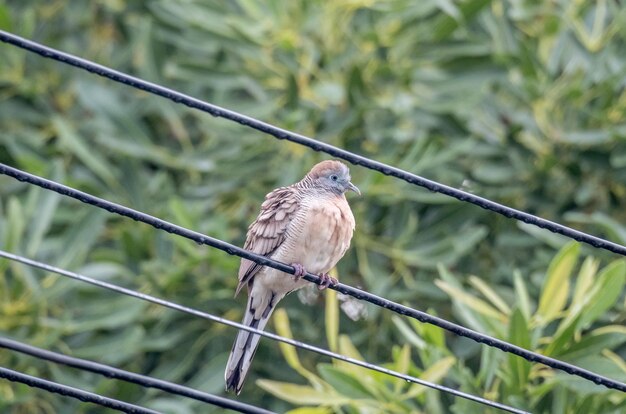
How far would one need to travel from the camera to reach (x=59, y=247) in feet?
29.7

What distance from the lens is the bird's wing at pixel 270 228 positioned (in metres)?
7.41

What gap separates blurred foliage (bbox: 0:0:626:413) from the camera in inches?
352

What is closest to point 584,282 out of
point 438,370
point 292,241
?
point 438,370

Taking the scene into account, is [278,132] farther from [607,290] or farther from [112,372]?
[607,290]

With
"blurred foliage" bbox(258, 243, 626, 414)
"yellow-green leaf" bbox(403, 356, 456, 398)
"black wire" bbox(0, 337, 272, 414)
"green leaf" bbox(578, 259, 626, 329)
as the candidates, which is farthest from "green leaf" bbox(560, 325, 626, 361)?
Result: "black wire" bbox(0, 337, 272, 414)

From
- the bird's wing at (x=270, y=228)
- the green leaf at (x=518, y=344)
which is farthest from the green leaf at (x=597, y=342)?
the bird's wing at (x=270, y=228)

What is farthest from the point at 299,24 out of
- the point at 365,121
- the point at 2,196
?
the point at 2,196

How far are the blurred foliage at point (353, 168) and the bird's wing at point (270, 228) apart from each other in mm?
1146

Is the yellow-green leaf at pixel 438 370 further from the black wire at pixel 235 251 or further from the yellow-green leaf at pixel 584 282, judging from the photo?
the black wire at pixel 235 251

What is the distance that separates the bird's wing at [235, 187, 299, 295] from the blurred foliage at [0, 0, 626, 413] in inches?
45.1

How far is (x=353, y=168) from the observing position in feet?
30.6

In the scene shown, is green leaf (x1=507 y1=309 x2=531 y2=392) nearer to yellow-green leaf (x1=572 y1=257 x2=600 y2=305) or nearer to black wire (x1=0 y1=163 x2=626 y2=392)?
yellow-green leaf (x1=572 y1=257 x2=600 y2=305)

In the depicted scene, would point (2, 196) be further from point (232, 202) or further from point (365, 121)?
point (365, 121)

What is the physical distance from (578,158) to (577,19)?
970mm
